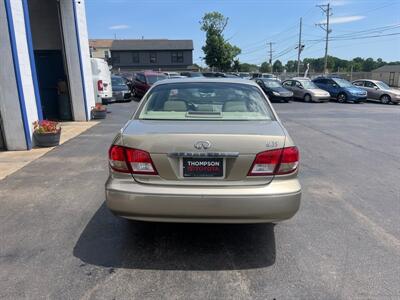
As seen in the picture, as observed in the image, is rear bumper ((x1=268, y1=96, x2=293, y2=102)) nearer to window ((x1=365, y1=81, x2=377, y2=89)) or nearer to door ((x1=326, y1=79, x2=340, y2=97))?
door ((x1=326, y1=79, x2=340, y2=97))

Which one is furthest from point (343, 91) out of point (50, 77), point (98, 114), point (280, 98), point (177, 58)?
point (177, 58)

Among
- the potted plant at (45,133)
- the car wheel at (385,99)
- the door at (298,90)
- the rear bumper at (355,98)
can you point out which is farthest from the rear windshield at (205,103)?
the car wheel at (385,99)

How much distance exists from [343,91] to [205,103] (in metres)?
21.4

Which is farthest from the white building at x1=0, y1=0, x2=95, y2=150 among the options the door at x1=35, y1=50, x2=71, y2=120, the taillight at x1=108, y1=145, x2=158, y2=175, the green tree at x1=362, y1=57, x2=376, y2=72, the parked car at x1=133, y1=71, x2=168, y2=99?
the green tree at x1=362, y1=57, x2=376, y2=72

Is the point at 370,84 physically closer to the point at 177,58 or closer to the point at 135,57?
the point at 177,58

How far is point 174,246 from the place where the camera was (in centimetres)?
356

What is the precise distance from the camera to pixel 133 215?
3.14 metres

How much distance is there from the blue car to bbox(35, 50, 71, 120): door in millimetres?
17776

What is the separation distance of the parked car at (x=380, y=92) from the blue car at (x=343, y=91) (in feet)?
4.02

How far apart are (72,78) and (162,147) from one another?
10.0 meters

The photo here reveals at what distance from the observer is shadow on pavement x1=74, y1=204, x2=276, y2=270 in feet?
10.7

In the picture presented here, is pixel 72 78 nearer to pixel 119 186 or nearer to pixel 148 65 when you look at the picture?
pixel 119 186

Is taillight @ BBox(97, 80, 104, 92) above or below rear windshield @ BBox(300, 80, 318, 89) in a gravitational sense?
above

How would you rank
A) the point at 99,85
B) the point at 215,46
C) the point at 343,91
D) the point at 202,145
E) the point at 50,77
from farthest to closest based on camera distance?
the point at 215,46 < the point at 343,91 < the point at 99,85 < the point at 50,77 < the point at 202,145
